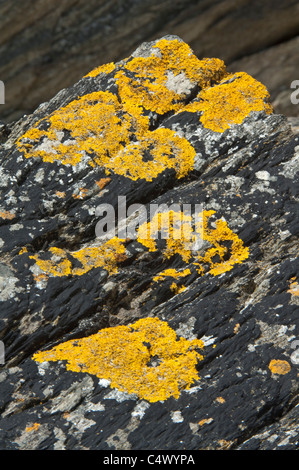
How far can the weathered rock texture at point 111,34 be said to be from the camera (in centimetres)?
642

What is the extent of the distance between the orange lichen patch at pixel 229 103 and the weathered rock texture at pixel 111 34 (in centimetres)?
238

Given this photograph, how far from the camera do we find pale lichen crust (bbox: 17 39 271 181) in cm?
447

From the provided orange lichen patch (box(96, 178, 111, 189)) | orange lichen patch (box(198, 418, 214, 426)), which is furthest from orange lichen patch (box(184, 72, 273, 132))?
orange lichen patch (box(198, 418, 214, 426))

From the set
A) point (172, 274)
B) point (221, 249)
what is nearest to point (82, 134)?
point (172, 274)

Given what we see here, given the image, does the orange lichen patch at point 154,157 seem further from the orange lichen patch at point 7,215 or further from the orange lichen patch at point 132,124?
the orange lichen patch at point 7,215

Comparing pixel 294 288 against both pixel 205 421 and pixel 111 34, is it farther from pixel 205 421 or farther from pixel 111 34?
pixel 111 34

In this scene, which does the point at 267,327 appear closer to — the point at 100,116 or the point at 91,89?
the point at 100,116

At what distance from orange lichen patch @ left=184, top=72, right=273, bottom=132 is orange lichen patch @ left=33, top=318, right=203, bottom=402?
2.01 meters

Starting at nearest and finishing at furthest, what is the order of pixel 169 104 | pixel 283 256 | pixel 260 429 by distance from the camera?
1. pixel 260 429
2. pixel 283 256
3. pixel 169 104

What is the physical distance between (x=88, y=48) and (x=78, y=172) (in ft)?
9.87

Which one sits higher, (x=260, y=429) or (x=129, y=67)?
(x=129, y=67)

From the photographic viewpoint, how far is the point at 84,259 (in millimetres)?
4066

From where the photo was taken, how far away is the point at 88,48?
6691mm

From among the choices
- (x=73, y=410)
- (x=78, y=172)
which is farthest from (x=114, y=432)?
(x=78, y=172)
